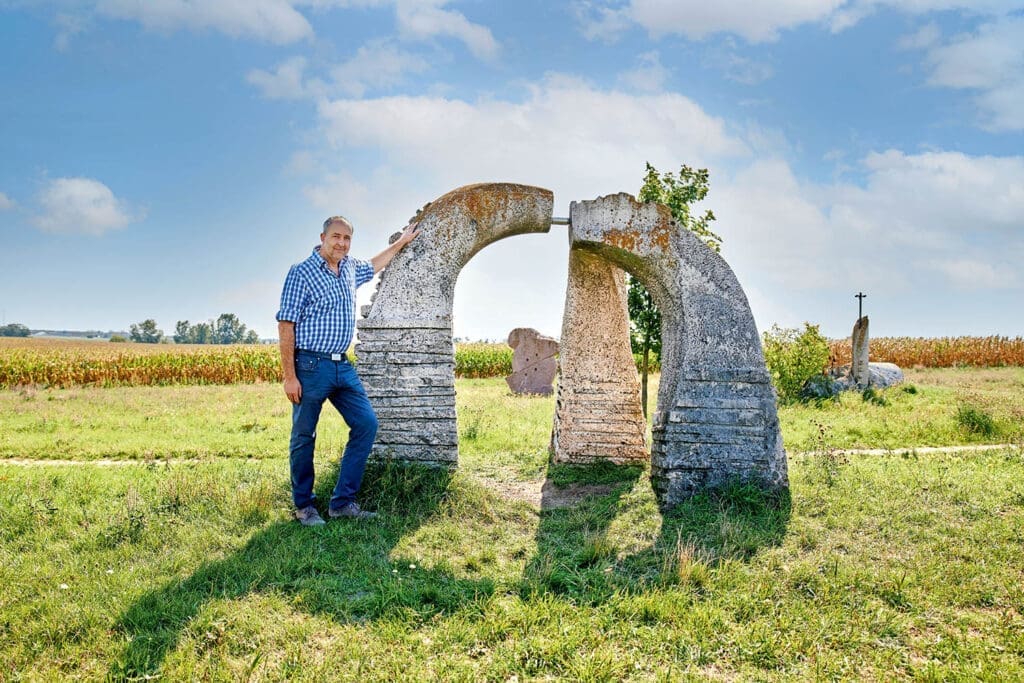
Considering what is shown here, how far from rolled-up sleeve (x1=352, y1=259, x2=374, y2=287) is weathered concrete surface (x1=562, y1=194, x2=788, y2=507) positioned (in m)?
2.33

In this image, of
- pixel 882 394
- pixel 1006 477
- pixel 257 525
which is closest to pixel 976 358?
pixel 882 394

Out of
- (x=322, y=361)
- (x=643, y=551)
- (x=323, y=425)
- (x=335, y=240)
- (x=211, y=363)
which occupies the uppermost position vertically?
(x=335, y=240)

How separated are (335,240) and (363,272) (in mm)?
700

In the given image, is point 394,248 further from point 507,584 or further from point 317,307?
point 507,584

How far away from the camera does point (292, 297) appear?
6516 mm

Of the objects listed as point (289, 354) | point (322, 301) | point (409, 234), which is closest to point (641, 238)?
point (409, 234)

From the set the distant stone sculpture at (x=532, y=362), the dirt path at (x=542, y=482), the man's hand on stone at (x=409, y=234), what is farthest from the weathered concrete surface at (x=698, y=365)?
the distant stone sculpture at (x=532, y=362)

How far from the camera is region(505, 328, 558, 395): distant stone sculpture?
19734 mm

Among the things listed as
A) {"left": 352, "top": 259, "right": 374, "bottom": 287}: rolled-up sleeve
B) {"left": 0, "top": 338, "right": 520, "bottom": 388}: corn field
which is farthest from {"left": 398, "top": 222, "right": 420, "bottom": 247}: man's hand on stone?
{"left": 0, "top": 338, "right": 520, "bottom": 388}: corn field

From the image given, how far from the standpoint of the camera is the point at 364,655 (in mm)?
4688

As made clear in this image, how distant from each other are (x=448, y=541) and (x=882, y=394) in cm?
1415

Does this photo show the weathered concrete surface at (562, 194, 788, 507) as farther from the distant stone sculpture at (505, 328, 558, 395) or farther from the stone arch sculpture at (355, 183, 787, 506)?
the distant stone sculpture at (505, 328, 558, 395)

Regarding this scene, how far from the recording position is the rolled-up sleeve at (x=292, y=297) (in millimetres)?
6477

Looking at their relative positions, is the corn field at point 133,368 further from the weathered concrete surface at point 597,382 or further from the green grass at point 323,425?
the weathered concrete surface at point 597,382
